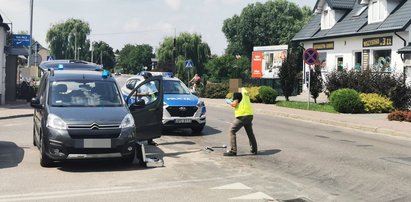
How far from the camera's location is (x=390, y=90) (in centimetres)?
2333

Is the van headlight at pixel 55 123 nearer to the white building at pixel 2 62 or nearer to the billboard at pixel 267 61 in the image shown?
the white building at pixel 2 62

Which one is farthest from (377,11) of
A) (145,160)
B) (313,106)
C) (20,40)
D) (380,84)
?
(145,160)

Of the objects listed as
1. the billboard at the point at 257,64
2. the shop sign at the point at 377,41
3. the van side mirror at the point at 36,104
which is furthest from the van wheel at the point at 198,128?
the billboard at the point at 257,64

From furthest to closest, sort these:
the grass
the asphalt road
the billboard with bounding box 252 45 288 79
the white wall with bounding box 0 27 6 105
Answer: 1. the billboard with bounding box 252 45 288 79
2. the white wall with bounding box 0 27 6 105
3. the grass
4. the asphalt road

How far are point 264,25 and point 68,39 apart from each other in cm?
3897

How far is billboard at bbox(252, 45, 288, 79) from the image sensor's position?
41562 millimetres

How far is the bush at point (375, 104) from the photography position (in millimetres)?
22453

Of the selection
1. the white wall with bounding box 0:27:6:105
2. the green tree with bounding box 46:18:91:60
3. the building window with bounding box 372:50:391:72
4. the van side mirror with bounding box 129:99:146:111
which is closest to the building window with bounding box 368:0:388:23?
the building window with bounding box 372:50:391:72

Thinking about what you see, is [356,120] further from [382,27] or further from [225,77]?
[225,77]

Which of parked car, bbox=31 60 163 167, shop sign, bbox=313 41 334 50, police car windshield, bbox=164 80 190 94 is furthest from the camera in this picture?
shop sign, bbox=313 41 334 50

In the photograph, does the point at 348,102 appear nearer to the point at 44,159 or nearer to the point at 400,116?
the point at 400,116

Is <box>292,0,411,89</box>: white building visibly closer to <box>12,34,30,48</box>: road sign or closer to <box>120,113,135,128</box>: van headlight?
<box>12,34,30,48</box>: road sign

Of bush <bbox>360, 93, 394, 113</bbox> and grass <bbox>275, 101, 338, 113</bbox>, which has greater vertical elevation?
bush <bbox>360, 93, 394, 113</bbox>

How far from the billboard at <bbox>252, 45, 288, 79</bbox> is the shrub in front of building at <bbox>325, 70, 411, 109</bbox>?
15.6 metres
